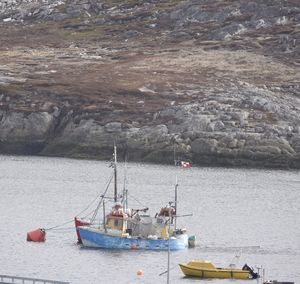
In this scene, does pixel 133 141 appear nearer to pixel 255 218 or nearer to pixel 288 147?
pixel 288 147

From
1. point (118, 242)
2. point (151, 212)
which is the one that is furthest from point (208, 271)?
point (151, 212)

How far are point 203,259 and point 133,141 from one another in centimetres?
8629

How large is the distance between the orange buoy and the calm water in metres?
0.65

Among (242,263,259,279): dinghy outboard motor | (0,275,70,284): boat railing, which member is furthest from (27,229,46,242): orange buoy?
(0,275,70,284): boat railing

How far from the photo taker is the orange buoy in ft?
325

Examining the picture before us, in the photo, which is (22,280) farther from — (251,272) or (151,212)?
(151,212)

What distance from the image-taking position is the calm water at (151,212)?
8806cm

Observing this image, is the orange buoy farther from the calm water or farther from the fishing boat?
the fishing boat

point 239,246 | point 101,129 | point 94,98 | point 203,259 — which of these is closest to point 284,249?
point 239,246

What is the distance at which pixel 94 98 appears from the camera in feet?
648

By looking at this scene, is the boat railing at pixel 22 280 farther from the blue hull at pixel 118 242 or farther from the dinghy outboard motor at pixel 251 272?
the blue hull at pixel 118 242

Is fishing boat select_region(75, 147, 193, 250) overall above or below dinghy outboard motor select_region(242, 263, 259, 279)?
above

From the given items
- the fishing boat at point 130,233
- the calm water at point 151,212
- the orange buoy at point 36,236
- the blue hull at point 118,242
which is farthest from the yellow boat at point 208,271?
the orange buoy at point 36,236

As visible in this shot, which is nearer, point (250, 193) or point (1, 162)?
point (250, 193)
